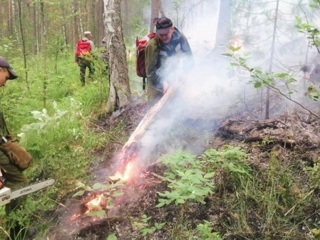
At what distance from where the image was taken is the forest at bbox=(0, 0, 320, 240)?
3.41 meters

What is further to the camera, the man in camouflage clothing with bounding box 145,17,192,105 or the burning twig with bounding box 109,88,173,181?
the man in camouflage clothing with bounding box 145,17,192,105

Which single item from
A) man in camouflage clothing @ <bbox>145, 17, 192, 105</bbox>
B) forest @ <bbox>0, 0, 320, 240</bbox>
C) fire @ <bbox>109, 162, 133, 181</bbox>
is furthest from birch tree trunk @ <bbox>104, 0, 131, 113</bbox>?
fire @ <bbox>109, 162, 133, 181</bbox>

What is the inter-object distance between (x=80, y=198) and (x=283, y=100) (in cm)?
398

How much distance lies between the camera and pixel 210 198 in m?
3.80

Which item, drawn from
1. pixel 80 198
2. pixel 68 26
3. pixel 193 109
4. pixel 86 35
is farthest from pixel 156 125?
pixel 68 26

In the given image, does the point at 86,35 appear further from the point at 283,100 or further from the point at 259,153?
the point at 259,153

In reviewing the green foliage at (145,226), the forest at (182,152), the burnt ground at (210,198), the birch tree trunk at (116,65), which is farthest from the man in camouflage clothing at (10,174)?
the birch tree trunk at (116,65)

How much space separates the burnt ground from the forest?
0.6 inches

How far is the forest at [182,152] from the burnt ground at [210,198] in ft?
0.05

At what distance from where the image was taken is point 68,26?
97.5 ft

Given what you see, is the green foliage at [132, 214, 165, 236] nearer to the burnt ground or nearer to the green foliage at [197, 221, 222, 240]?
the burnt ground

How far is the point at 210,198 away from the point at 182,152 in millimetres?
631

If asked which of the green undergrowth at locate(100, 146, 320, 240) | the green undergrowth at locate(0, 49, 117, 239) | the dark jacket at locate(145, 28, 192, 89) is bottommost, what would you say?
the green undergrowth at locate(0, 49, 117, 239)

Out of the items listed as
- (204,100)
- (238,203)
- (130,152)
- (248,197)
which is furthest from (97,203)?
(204,100)
